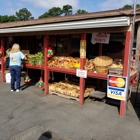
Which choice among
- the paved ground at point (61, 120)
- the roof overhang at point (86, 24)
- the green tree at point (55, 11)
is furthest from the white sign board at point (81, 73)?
the green tree at point (55, 11)

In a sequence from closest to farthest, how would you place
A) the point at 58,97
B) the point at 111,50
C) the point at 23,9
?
the point at 58,97
the point at 111,50
the point at 23,9

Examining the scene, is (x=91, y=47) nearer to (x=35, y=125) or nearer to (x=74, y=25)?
(x=74, y=25)

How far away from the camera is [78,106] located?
512 cm

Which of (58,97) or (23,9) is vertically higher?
(23,9)

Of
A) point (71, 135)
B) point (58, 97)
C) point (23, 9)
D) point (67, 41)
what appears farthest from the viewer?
point (23, 9)

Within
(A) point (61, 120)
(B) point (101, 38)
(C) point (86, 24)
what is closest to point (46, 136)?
(A) point (61, 120)

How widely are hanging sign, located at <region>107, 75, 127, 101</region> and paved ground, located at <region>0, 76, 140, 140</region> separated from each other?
60 cm

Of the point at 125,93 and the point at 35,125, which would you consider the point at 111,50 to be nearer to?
the point at 125,93

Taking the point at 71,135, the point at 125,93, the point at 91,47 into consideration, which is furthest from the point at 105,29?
the point at 91,47

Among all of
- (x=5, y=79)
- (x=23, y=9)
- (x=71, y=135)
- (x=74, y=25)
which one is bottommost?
(x=71, y=135)

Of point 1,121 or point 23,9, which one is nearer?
point 1,121

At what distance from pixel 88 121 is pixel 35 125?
4.35ft

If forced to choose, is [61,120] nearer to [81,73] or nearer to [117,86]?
[81,73]

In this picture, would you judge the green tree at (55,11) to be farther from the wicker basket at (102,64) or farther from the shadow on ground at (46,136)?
the shadow on ground at (46,136)
